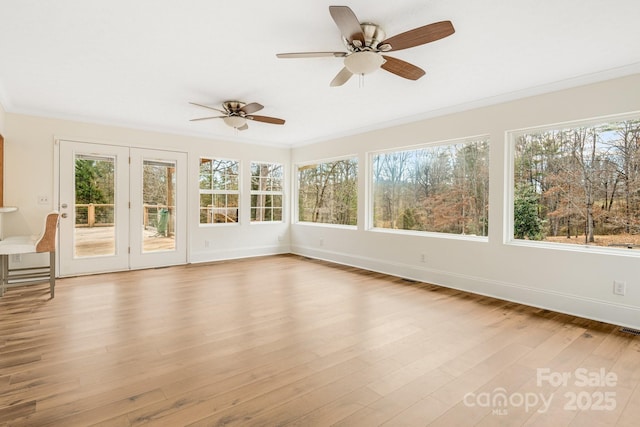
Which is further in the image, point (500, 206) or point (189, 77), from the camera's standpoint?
→ point (500, 206)

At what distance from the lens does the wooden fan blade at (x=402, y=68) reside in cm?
262

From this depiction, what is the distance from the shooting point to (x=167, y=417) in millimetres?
1729

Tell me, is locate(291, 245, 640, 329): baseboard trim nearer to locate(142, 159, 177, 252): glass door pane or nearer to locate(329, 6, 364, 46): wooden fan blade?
locate(329, 6, 364, 46): wooden fan blade

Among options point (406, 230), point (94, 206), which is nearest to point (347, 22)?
point (406, 230)

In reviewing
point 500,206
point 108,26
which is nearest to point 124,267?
point 108,26

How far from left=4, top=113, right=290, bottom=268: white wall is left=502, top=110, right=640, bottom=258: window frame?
4529 millimetres

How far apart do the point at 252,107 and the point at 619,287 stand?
4246 mm

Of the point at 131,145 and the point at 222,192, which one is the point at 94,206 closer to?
the point at 131,145

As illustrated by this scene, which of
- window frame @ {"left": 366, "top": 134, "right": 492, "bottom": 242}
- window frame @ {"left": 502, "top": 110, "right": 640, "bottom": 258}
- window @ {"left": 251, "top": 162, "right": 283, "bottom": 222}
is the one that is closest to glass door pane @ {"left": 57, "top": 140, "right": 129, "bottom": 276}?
window @ {"left": 251, "top": 162, "right": 283, "bottom": 222}

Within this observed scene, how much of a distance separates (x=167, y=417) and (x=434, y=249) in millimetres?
3835

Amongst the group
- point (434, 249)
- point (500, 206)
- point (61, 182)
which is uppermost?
point (61, 182)

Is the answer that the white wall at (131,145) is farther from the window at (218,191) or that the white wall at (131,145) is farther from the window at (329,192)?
the window at (329,192)

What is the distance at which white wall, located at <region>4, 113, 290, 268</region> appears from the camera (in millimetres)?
4555

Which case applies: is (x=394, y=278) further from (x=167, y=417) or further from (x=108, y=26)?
(x=108, y=26)
